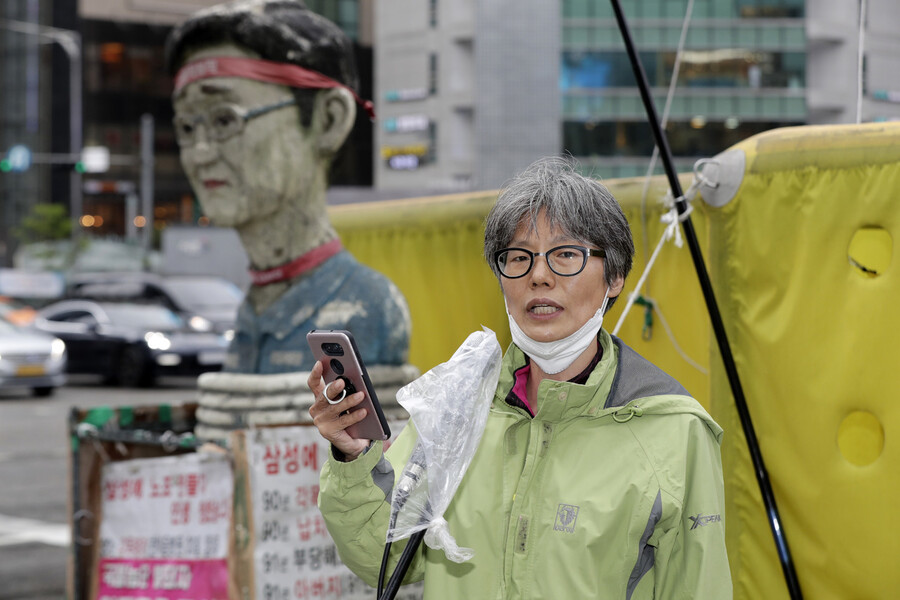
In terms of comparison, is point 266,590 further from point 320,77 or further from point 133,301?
point 133,301

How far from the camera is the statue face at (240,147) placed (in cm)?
453

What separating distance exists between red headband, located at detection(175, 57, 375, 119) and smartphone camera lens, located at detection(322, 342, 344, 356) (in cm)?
266

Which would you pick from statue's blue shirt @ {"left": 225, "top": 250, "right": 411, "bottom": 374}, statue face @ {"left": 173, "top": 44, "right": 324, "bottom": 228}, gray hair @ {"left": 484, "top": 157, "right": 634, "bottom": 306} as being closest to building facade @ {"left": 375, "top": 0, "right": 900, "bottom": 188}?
statue face @ {"left": 173, "top": 44, "right": 324, "bottom": 228}

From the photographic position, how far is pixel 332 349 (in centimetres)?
211

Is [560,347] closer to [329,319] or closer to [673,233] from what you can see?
[673,233]

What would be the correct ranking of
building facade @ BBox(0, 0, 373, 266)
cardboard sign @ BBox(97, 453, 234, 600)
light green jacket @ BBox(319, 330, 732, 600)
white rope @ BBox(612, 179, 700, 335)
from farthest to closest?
building facade @ BBox(0, 0, 373, 266) → cardboard sign @ BBox(97, 453, 234, 600) → white rope @ BBox(612, 179, 700, 335) → light green jacket @ BBox(319, 330, 732, 600)

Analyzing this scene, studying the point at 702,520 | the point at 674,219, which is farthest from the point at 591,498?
the point at 674,219

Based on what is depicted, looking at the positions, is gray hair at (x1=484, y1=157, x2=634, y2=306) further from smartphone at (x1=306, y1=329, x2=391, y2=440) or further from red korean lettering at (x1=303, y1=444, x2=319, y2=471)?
red korean lettering at (x1=303, y1=444, x2=319, y2=471)

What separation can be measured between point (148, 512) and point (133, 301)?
16.5 metres

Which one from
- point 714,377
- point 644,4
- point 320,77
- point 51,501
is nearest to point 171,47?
point 320,77

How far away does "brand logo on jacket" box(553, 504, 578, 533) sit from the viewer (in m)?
2.03

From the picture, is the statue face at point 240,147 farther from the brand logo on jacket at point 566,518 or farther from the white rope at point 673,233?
the brand logo on jacket at point 566,518

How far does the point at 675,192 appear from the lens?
329 centimetres

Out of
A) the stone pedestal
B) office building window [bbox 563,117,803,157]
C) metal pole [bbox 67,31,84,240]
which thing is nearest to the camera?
the stone pedestal
